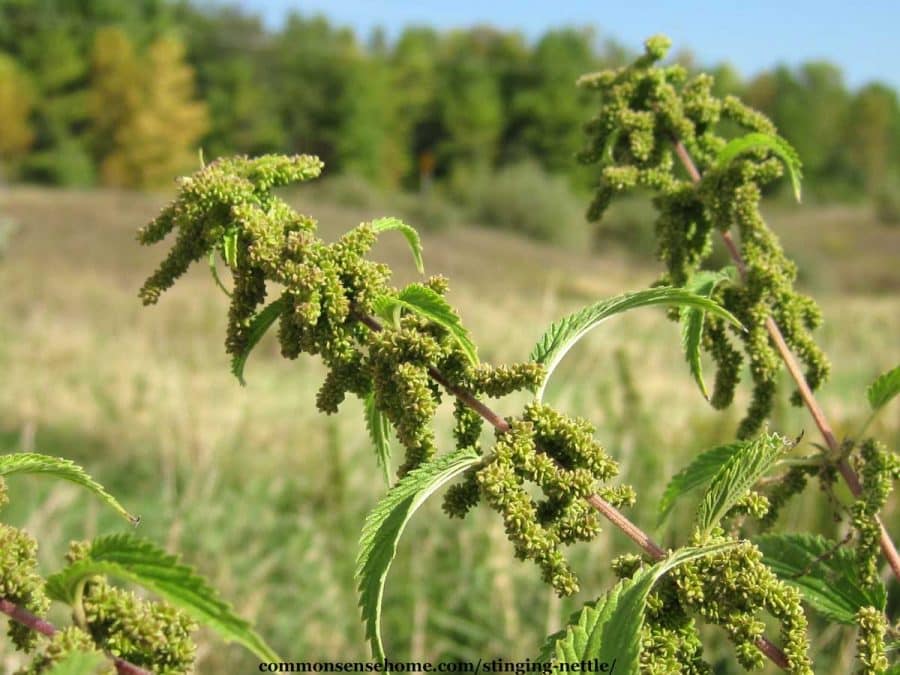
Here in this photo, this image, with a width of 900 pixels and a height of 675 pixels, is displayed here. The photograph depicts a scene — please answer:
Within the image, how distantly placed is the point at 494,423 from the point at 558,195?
111 ft

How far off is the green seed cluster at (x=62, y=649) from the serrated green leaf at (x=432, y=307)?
15.1 inches

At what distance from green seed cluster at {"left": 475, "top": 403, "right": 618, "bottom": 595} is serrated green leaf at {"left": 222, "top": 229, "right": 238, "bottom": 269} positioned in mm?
324

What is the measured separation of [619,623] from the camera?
808mm

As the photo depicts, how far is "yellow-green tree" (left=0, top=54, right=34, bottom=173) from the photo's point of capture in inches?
1462

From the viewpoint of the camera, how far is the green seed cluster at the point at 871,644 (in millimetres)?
914

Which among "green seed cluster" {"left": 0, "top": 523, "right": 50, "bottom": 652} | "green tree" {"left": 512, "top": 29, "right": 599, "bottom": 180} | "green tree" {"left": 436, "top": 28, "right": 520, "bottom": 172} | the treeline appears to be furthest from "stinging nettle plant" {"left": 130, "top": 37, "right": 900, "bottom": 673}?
"green tree" {"left": 512, "top": 29, "right": 599, "bottom": 180}

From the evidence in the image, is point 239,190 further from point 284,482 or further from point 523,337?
point 523,337

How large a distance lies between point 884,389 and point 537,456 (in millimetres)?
528

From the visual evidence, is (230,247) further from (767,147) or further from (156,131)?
(156,131)

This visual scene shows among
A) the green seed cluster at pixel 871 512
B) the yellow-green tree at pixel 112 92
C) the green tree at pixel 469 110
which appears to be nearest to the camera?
the green seed cluster at pixel 871 512

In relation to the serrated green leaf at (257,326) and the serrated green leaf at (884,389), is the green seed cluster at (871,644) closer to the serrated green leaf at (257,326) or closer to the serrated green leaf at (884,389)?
the serrated green leaf at (884,389)

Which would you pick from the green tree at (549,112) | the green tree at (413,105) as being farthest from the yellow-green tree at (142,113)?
the green tree at (549,112)

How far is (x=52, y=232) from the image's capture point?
787 inches

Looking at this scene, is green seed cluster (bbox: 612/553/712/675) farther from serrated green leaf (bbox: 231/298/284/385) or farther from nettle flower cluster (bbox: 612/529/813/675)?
serrated green leaf (bbox: 231/298/284/385)
